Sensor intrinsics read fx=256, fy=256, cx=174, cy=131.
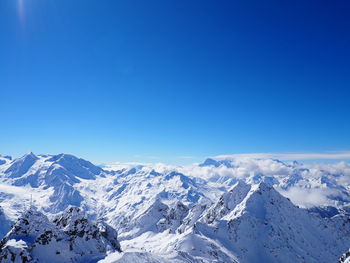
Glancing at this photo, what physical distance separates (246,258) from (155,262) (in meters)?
137

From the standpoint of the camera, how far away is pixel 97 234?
8925cm

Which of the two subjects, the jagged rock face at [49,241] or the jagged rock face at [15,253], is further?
the jagged rock face at [49,241]

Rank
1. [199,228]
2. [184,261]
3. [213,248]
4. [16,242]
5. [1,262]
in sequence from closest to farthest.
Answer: [1,262] → [16,242] → [184,261] → [213,248] → [199,228]

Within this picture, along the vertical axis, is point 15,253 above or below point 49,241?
above

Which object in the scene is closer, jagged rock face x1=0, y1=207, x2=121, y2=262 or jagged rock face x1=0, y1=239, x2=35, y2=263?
jagged rock face x1=0, y1=239, x2=35, y2=263

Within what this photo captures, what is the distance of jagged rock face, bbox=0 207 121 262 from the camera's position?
6303 centimetres

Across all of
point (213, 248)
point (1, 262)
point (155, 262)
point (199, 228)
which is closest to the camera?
point (1, 262)

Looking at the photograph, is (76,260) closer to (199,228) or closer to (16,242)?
(16,242)

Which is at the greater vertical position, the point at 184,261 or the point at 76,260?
the point at 76,260

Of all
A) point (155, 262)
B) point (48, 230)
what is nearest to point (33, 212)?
point (48, 230)

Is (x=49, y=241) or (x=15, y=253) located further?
(x=49, y=241)

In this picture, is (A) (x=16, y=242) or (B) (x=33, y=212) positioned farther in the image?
(B) (x=33, y=212)

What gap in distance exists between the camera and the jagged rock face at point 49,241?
63.0 meters

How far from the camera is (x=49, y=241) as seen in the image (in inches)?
2773
